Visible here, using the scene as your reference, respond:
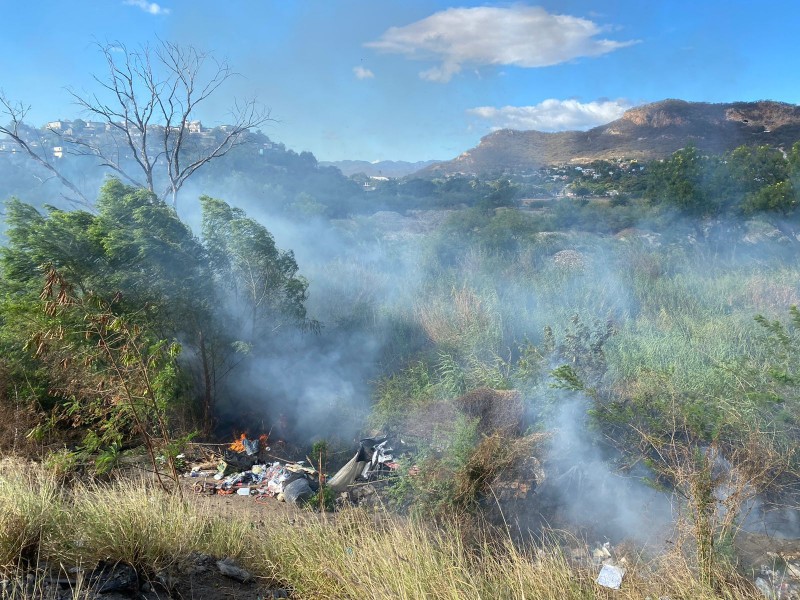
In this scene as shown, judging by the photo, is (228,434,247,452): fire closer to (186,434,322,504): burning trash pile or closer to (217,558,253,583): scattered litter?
(186,434,322,504): burning trash pile

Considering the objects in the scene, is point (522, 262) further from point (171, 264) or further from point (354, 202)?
point (354, 202)

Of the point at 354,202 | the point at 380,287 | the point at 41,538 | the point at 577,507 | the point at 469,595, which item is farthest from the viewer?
the point at 354,202

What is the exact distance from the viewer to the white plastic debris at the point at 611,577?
298 centimetres

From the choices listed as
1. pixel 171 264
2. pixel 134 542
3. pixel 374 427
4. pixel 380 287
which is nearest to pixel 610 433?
pixel 374 427

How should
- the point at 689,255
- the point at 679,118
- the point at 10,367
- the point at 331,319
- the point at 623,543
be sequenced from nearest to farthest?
the point at 623,543 < the point at 10,367 < the point at 331,319 < the point at 689,255 < the point at 679,118

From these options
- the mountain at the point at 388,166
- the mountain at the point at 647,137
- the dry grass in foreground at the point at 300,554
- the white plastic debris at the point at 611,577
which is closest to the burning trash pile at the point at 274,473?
the dry grass in foreground at the point at 300,554

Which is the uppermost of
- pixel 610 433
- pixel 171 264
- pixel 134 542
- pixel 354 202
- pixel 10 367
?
pixel 354 202

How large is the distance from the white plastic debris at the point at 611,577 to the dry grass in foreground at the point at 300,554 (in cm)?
11

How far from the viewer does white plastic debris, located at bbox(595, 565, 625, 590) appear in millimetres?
2980

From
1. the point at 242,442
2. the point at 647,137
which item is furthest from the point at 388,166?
the point at 242,442

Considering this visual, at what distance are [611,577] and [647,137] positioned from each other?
127 ft

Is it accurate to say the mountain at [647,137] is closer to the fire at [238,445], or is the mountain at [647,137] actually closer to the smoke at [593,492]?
the smoke at [593,492]

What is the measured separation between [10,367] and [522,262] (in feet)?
25.8

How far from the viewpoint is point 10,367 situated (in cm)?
547
